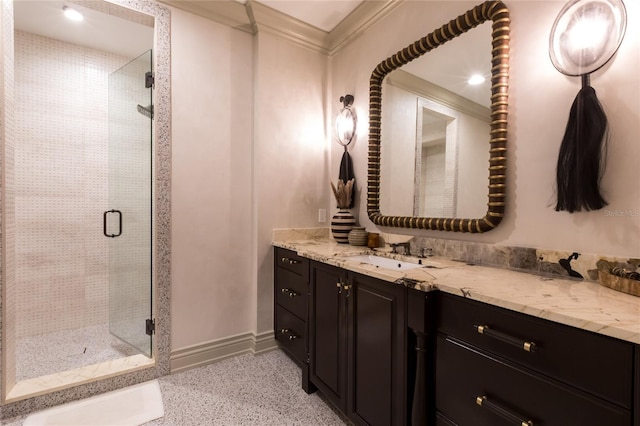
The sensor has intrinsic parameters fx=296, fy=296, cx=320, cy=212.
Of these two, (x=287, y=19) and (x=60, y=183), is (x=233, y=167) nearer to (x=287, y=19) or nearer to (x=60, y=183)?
(x=287, y=19)

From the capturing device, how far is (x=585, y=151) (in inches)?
46.6

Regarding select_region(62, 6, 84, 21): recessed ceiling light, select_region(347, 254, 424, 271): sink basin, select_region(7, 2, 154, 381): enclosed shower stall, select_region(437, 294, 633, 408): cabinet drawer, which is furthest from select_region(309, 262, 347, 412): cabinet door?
select_region(62, 6, 84, 21): recessed ceiling light

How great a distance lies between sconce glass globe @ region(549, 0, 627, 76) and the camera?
1.14m

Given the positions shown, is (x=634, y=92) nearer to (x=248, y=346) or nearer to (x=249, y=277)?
(x=249, y=277)

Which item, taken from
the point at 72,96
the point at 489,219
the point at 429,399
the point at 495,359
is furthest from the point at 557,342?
the point at 72,96

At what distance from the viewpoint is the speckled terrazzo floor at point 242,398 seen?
5.53ft

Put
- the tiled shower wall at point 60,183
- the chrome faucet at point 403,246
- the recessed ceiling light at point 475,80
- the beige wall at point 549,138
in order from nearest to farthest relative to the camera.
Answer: the beige wall at point 549,138 → the recessed ceiling light at point 475,80 → the chrome faucet at point 403,246 → the tiled shower wall at point 60,183

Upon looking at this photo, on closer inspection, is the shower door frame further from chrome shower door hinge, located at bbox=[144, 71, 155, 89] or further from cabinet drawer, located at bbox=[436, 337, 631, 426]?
cabinet drawer, located at bbox=[436, 337, 631, 426]

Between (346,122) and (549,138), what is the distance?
1513 mm

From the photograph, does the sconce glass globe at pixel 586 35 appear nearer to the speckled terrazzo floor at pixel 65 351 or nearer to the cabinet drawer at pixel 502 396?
the cabinet drawer at pixel 502 396

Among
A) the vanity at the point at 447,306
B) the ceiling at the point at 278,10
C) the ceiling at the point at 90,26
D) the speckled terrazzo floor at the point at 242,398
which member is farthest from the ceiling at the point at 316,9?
the speckled terrazzo floor at the point at 242,398

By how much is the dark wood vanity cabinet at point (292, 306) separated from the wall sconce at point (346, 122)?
42.7 inches

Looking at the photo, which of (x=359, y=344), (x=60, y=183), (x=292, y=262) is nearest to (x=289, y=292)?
(x=292, y=262)

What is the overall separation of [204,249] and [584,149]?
2.30 meters
